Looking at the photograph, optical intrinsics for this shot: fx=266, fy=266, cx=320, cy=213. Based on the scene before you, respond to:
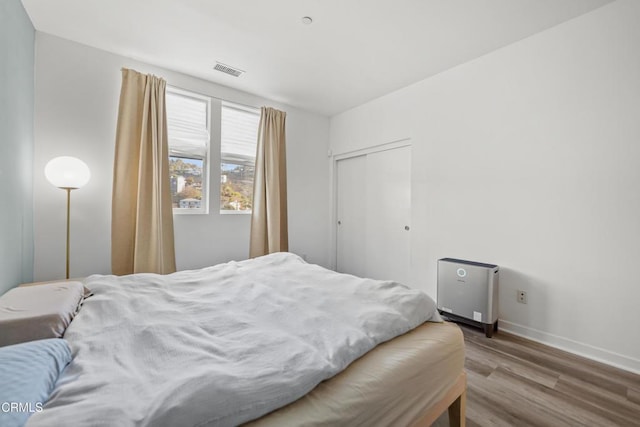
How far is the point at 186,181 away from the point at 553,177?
12.0 ft

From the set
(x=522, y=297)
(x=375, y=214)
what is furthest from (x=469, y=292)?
(x=375, y=214)

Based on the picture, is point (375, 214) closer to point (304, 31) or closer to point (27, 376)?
point (304, 31)

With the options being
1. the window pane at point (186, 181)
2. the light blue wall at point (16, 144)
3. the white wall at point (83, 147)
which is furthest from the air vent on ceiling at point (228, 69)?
the light blue wall at point (16, 144)

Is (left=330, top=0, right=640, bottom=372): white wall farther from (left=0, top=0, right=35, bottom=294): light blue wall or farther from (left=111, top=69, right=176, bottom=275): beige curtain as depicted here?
(left=0, top=0, right=35, bottom=294): light blue wall

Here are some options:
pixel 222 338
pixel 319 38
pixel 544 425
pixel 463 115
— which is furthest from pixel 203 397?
pixel 463 115

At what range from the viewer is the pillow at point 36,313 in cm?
108

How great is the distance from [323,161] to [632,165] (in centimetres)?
330

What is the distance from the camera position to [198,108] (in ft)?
10.5

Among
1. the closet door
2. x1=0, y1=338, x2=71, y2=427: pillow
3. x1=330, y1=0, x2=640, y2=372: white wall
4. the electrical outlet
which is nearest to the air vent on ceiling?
the closet door

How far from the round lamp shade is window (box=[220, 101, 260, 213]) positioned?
137 centimetres

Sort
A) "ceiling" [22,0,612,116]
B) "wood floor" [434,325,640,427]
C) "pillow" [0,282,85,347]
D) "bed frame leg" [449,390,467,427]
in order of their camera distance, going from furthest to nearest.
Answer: "ceiling" [22,0,612,116] → "wood floor" [434,325,640,427] → "bed frame leg" [449,390,467,427] → "pillow" [0,282,85,347]

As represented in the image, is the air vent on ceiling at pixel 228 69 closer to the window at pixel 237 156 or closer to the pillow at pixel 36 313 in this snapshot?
the window at pixel 237 156

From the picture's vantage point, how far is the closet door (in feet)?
13.0

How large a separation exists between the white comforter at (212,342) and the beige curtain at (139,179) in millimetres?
1009
